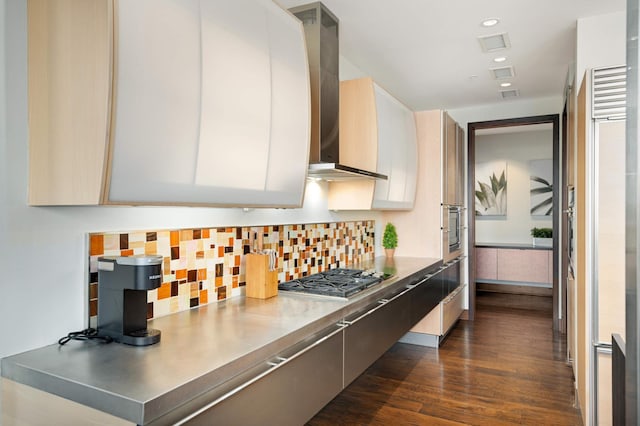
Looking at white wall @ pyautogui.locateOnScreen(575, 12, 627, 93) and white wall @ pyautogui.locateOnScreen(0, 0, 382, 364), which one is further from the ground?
white wall @ pyautogui.locateOnScreen(575, 12, 627, 93)

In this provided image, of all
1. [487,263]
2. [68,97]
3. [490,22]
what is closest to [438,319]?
[490,22]

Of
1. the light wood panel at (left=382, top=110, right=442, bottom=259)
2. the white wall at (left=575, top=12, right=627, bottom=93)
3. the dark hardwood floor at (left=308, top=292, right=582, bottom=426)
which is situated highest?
the white wall at (left=575, top=12, right=627, bottom=93)

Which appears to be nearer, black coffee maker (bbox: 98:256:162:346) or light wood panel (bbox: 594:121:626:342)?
black coffee maker (bbox: 98:256:162:346)

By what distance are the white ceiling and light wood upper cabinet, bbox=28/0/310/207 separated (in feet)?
4.68

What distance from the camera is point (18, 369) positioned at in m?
1.33

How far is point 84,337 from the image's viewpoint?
5.11ft

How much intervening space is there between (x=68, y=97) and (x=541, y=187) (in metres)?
7.35

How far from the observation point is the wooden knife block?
236 cm

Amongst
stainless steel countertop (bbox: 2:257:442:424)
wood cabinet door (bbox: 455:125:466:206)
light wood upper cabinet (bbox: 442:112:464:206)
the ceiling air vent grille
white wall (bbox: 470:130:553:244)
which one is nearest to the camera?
stainless steel countertop (bbox: 2:257:442:424)

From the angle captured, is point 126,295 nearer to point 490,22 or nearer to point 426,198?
point 490,22

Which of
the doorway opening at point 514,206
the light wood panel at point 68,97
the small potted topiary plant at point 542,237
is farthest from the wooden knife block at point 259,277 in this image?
the small potted topiary plant at point 542,237

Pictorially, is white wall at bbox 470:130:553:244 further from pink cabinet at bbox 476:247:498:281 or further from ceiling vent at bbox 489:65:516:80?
ceiling vent at bbox 489:65:516:80

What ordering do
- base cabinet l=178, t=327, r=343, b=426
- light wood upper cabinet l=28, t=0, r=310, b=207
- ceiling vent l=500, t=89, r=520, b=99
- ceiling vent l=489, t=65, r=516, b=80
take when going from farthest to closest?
ceiling vent l=500, t=89, r=520, b=99
ceiling vent l=489, t=65, r=516, b=80
base cabinet l=178, t=327, r=343, b=426
light wood upper cabinet l=28, t=0, r=310, b=207

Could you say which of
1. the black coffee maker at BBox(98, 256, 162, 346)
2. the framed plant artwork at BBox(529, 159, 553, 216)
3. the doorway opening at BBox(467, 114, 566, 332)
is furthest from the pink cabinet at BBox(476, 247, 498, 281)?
the black coffee maker at BBox(98, 256, 162, 346)
